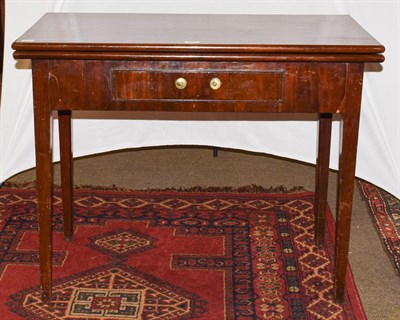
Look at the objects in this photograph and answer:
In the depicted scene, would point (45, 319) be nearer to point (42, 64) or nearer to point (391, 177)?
point (42, 64)

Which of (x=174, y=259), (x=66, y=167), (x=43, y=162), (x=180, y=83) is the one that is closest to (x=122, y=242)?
(x=174, y=259)

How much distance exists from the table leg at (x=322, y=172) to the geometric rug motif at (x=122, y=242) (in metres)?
0.57

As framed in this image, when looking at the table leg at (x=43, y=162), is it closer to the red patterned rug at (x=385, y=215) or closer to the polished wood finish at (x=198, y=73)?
the polished wood finish at (x=198, y=73)

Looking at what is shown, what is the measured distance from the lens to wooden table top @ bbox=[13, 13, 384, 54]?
6.82 feet

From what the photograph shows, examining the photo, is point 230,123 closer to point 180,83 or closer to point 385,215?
point 385,215

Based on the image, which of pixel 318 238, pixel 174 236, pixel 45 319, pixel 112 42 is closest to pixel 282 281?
pixel 318 238

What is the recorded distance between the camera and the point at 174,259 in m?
2.64

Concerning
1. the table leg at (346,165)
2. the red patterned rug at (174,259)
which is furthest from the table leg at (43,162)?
the table leg at (346,165)

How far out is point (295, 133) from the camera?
11.3 feet

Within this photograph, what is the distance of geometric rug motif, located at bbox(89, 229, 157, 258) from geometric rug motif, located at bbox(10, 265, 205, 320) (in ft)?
0.50

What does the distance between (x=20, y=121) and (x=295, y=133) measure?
1160 mm

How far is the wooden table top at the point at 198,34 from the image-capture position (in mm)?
2080

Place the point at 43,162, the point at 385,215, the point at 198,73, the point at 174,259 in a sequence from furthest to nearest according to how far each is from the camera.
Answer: the point at 385,215 < the point at 174,259 < the point at 43,162 < the point at 198,73

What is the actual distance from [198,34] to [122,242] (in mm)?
855
